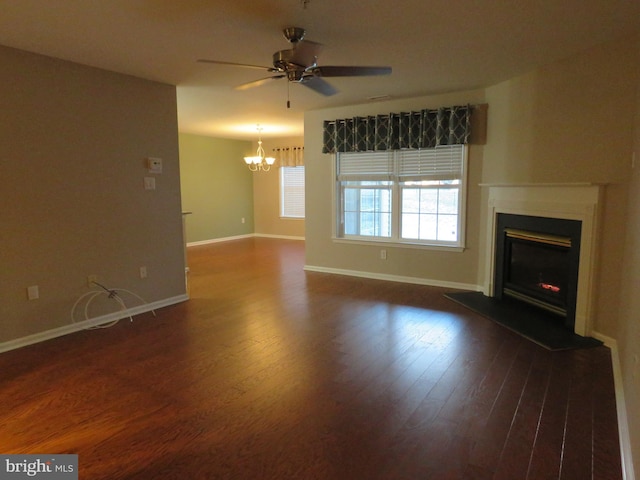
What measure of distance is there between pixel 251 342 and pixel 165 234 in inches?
72.2

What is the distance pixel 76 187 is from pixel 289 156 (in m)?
6.24

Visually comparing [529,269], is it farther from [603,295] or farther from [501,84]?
[501,84]

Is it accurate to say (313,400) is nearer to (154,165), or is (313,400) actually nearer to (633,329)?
(633,329)

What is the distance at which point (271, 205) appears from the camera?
1014 cm

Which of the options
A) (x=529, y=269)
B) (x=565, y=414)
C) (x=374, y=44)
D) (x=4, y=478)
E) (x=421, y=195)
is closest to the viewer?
(x=4, y=478)

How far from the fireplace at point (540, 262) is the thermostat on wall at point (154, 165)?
3.79m

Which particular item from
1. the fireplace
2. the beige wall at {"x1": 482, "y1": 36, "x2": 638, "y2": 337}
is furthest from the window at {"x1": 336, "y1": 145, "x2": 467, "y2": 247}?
Answer: the beige wall at {"x1": 482, "y1": 36, "x2": 638, "y2": 337}

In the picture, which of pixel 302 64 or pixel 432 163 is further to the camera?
pixel 432 163

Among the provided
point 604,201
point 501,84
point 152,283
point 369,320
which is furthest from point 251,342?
point 501,84

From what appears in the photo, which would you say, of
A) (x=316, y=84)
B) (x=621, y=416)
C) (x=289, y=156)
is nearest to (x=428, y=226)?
(x=316, y=84)

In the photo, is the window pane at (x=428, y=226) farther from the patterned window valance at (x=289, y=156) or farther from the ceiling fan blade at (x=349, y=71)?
the patterned window valance at (x=289, y=156)

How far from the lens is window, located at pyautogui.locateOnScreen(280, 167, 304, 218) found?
9664mm

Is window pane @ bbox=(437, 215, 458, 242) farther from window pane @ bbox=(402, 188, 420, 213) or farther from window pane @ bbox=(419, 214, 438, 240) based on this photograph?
window pane @ bbox=(402, 188, 420, 213)

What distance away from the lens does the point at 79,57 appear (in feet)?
11.3
